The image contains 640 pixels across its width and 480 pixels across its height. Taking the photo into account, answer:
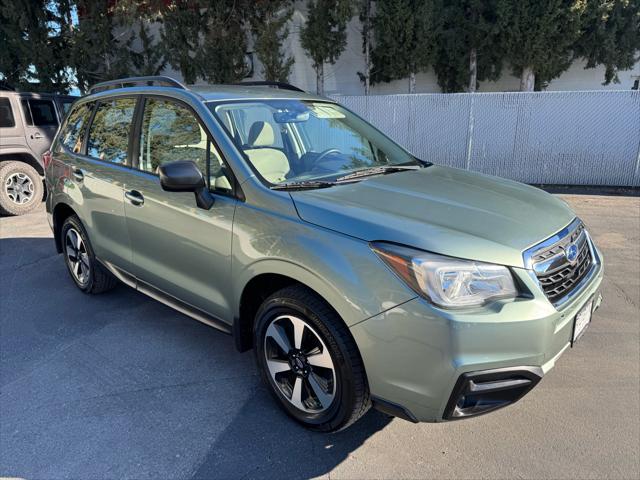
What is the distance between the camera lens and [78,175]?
3850 mm

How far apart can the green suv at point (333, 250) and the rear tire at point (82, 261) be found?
273 millimetres

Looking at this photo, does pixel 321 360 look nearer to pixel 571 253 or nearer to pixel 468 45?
pixel 571 253

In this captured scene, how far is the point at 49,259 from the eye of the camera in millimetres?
5438

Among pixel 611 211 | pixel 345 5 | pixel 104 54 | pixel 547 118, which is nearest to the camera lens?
pixel 611 211

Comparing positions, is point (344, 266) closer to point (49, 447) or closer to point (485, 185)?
point (485, 185)

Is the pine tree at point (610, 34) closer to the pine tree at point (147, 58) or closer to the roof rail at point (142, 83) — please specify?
the pine tree at point (147, 58)

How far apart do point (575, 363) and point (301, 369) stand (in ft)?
6.62

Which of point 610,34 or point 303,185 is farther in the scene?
point 610,34

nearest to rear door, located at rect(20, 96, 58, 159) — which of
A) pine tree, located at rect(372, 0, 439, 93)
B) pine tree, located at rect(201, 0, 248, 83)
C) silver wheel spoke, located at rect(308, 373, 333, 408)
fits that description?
pine tree, located at rect(201, 0, 248, 83)

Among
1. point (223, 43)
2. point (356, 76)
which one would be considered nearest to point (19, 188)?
point (223, 43)

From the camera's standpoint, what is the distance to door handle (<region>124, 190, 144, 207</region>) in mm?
3145

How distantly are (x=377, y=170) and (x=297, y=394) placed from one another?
58.9 inches

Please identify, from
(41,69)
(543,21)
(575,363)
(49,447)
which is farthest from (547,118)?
(41,69)

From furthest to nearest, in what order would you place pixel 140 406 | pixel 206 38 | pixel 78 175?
pixel 206 38
pixel 78 175
pixel 140 406
